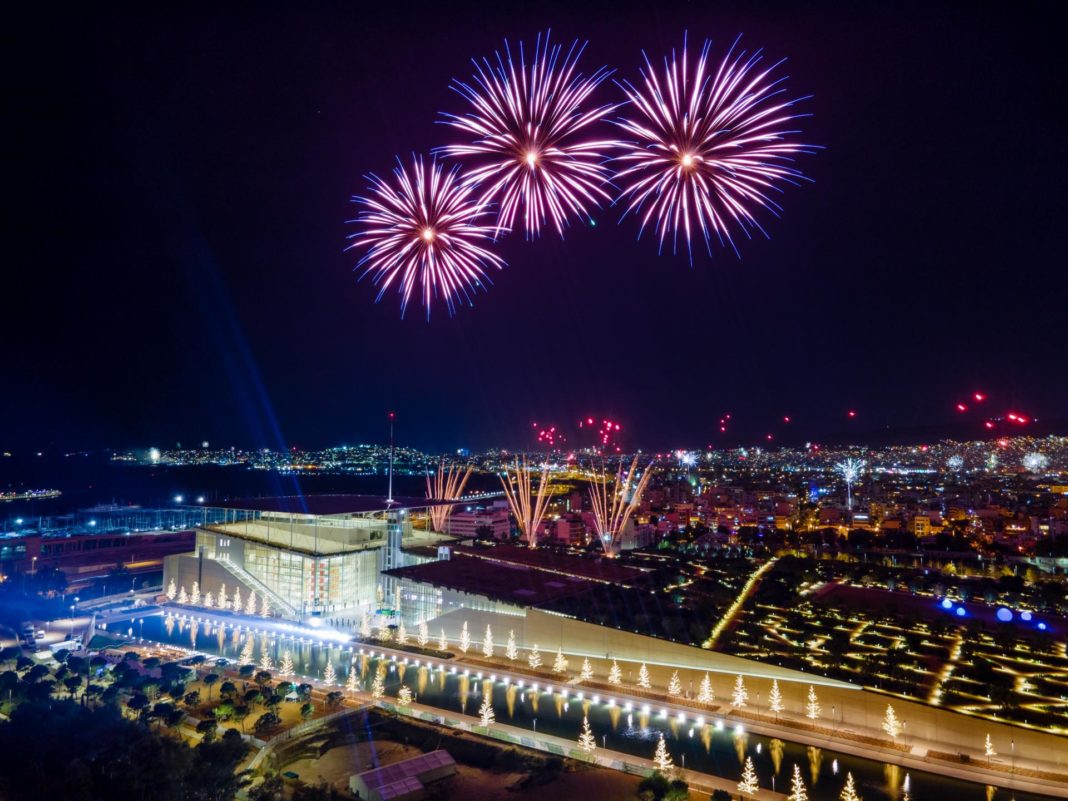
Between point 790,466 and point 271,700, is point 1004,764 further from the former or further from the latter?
point 790,466

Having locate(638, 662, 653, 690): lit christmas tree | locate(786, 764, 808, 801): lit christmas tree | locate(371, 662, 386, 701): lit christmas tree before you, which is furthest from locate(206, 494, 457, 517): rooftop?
locate(786, 764, 808, 801): lit christmas tree

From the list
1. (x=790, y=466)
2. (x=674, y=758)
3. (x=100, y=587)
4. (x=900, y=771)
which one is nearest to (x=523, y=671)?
(x=674, y=758)

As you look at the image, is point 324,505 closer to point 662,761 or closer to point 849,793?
point 662,761

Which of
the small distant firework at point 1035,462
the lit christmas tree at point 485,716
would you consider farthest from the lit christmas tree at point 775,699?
the small distant firework at point 1035,462

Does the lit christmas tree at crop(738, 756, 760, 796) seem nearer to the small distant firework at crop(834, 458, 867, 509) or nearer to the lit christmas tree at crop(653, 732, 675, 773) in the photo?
the lit christmas tree at crop(653, 732, 675, 773)

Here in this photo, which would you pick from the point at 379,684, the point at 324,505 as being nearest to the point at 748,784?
the point at 379,684

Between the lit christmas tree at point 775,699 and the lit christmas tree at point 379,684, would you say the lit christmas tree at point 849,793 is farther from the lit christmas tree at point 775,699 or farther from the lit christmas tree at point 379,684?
the lit christmas tree at point 379,684
